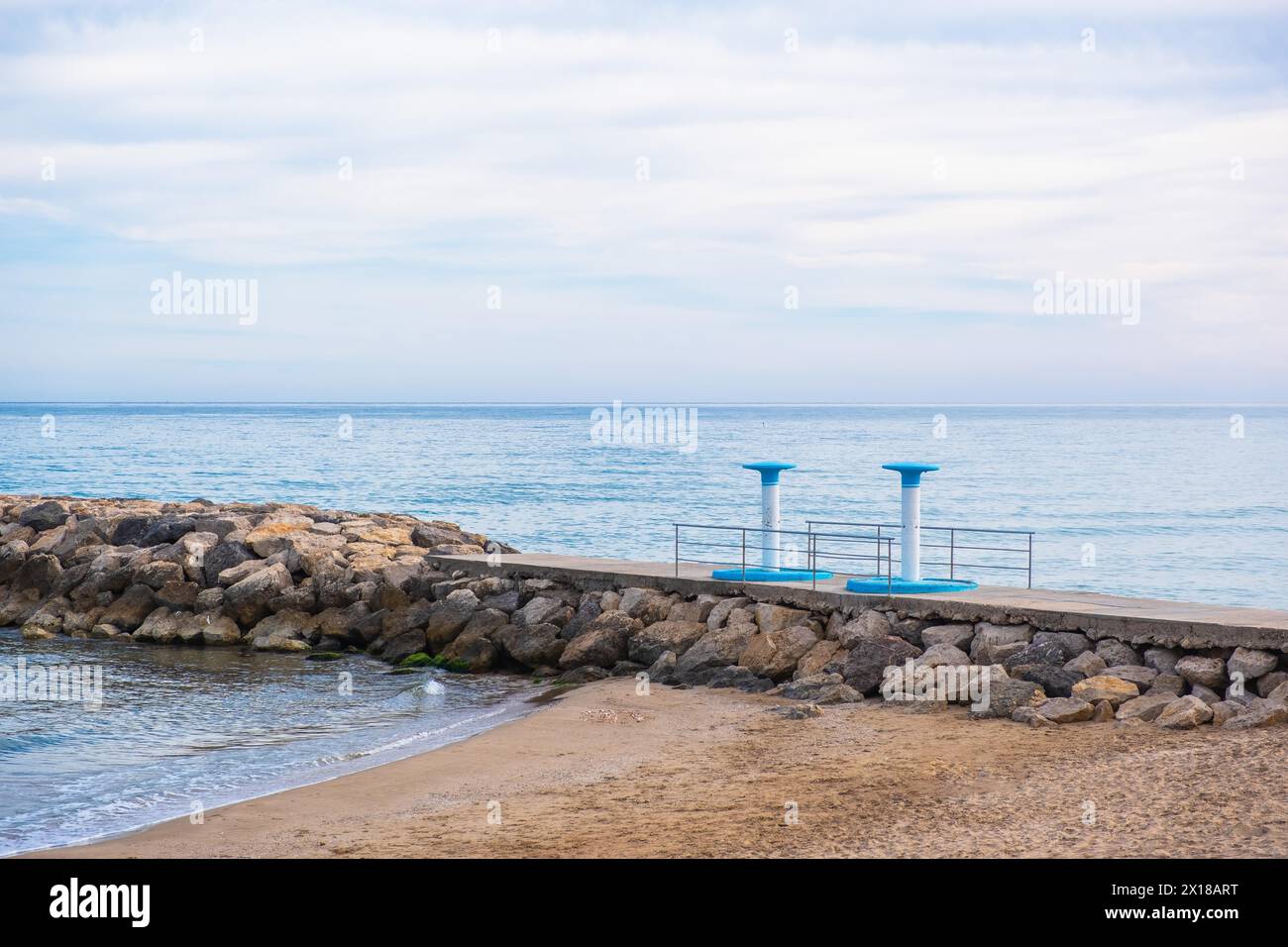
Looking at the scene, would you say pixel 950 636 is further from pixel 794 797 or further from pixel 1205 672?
pixel 794 797

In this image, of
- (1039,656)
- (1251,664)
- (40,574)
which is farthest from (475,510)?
(1251,664)

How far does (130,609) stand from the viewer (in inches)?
826

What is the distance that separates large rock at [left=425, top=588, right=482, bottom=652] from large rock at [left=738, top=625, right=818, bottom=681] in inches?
185

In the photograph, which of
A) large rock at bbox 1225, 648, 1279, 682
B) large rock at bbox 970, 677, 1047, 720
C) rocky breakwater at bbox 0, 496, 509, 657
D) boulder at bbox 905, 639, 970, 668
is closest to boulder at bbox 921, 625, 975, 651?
boulder at bbox 905, 639, 970, 668

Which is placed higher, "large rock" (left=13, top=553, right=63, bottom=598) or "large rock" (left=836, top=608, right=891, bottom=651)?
"large rock" (left=836, top=608, right=891, bottom=651)

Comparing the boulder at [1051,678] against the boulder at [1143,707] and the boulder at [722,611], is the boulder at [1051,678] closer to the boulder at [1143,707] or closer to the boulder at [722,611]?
the boulder at [1143,707]

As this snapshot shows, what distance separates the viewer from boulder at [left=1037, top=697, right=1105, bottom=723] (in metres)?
12.4

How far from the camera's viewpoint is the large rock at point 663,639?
653 inches

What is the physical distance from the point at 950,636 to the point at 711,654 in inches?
111

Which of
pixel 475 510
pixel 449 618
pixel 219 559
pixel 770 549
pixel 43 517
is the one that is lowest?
pixel 475 510

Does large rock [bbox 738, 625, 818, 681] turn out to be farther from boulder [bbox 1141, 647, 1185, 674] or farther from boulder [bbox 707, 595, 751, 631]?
boulder [bbox 1141, 647, 1185, 674]

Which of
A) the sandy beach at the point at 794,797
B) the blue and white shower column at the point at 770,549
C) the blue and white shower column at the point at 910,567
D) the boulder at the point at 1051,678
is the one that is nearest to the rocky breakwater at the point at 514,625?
the boulder at the point at 1051,678

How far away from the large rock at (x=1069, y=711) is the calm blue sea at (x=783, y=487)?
17.7m
